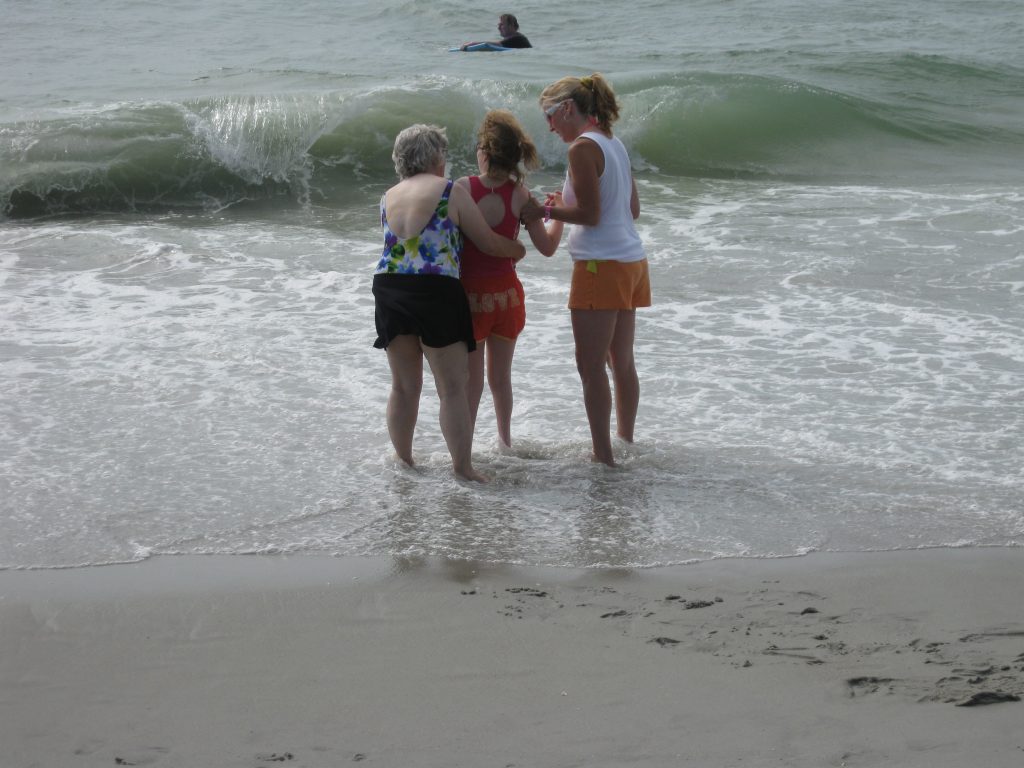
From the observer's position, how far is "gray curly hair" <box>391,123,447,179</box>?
4.70 metres

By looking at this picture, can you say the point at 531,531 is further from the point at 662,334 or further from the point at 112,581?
the point at 662,334

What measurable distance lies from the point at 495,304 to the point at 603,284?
0.46m

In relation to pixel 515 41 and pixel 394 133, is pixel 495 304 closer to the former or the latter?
pixel 394 133

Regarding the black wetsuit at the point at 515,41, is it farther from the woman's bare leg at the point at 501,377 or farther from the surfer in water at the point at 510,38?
the woman's bare leg at the point at 501,377

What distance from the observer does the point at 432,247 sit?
4.67 meters

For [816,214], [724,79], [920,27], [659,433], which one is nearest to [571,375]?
[659,433]

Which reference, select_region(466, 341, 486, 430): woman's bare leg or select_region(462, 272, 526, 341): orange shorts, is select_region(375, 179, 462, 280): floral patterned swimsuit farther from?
select_region(466, 341, 486, 430): woman's bare leg

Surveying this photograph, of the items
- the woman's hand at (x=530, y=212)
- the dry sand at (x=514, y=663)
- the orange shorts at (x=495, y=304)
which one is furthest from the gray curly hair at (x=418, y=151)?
the dry sand at (x=514, y=663)

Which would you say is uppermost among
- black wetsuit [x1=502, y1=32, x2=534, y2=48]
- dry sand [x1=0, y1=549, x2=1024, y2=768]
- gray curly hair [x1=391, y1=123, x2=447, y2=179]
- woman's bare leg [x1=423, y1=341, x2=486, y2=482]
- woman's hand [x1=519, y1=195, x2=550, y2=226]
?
black wetsuit [x1=502, y1=32, x2=534, y2=48]

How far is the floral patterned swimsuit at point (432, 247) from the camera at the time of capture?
4.64 meters

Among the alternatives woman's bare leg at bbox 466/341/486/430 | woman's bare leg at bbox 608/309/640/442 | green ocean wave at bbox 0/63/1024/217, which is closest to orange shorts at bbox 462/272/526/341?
woman's bare leg at bbox 466/341/486/430

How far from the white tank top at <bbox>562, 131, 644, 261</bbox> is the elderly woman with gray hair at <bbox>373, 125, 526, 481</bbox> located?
12.2 inches

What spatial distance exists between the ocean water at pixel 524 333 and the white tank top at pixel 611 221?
97 centimetres

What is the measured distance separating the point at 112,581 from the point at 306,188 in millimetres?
9439
